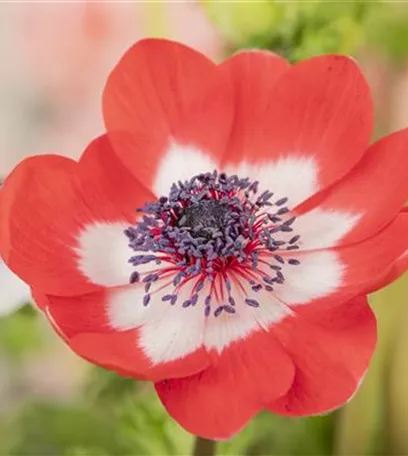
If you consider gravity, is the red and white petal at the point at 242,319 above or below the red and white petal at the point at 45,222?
below

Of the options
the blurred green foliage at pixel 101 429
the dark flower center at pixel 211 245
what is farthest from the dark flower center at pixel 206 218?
the blurred green foliage at pixel 101 429

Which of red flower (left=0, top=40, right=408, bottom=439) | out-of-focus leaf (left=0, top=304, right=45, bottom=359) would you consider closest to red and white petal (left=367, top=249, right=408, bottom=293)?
red flower (left=0, top=40, right=408, bottom=439)

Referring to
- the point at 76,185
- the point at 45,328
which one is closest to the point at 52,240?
the point at 76,185

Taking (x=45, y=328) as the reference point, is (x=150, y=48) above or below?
above

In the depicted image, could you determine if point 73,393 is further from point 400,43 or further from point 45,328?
point 400,43

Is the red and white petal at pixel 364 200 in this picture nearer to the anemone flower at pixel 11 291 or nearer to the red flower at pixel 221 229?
the red flower at pixel 221 229

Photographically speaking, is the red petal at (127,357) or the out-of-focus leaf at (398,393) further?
the out-of-focus leaf at (398,393)

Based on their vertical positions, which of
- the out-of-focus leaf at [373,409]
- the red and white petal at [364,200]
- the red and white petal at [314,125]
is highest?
the red and white petal at [314,125]
